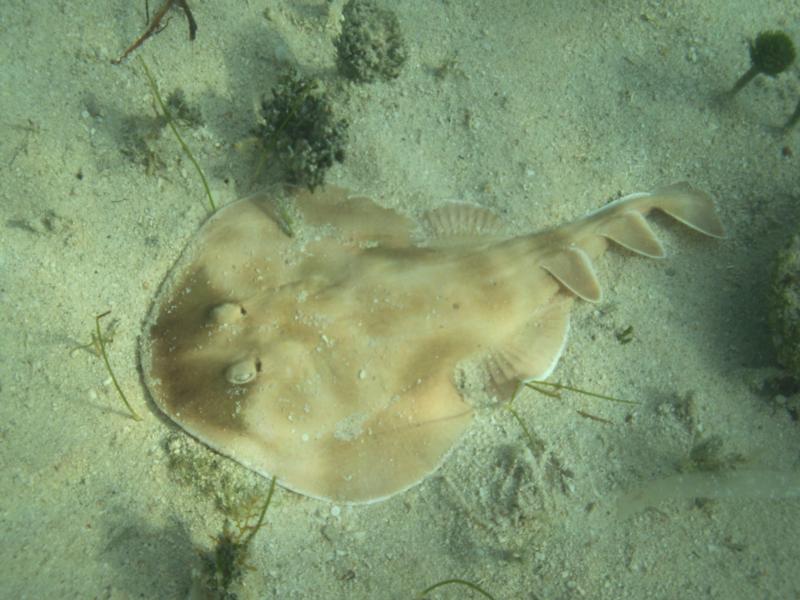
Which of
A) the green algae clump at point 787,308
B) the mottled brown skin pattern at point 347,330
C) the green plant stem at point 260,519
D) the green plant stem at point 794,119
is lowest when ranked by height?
the green plant stem at point 260,519

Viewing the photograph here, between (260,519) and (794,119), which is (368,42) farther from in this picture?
(794,119)

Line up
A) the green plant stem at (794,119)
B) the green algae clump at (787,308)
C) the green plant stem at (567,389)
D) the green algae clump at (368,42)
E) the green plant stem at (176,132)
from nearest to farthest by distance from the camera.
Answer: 1. the green algae clump at (787,308)
2. the green plant stem at (176,132)
3. the green plant stem at (567,389)
4. the green algae clump at (368,42)
5. the green plant stem at (794,119)

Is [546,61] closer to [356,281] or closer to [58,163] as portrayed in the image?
[356,281]

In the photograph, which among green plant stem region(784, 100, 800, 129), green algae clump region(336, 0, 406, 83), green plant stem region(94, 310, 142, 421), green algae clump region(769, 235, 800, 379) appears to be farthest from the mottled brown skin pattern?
green plant stem region(784, 100, 800, 129)

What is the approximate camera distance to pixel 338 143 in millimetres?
4438

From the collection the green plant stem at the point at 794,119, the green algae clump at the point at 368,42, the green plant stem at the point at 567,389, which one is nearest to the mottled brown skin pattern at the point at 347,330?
the green plant stem at the point at 567,389

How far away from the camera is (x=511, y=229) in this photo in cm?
470

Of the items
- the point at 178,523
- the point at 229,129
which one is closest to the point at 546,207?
the point at 229,129

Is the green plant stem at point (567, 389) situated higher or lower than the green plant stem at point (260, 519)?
higher

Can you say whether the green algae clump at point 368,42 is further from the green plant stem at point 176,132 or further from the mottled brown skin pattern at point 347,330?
the green plant stem at point 176,132

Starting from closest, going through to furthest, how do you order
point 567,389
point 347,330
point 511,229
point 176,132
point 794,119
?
point 347,330
point 176,132
point 567,389
point 511,229
point 794,119

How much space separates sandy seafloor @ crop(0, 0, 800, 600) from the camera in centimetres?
376

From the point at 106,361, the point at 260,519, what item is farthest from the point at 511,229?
the point at 106,361

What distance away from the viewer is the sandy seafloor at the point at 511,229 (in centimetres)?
376
